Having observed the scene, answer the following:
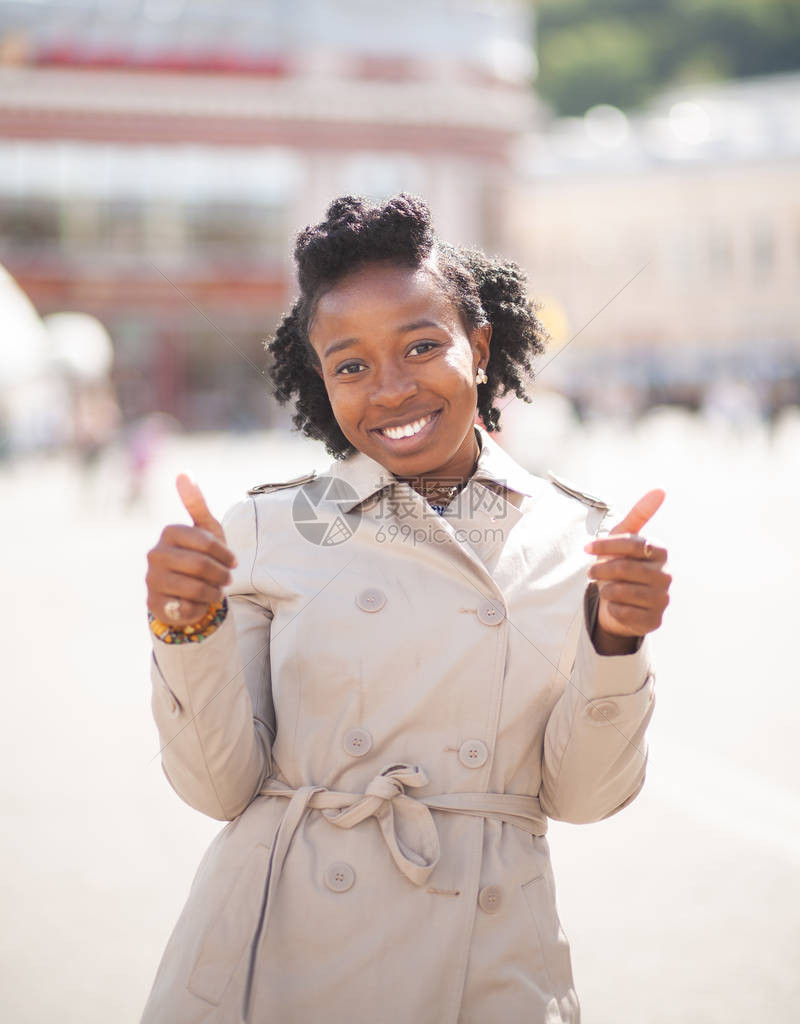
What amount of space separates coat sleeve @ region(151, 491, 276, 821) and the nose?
355mm

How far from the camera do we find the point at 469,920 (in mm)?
1951

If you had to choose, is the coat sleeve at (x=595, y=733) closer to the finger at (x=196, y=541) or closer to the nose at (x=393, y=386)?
the nose at (x=393, y=386)

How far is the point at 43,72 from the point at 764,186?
28106mm

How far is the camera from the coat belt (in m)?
1.96

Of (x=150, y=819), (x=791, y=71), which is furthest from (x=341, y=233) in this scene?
(x=791, y=71)

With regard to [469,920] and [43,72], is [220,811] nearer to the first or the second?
[469,920]

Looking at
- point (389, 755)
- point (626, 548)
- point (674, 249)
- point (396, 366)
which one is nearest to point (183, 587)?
point (389, 755)

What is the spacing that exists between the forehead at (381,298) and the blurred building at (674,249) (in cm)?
4751

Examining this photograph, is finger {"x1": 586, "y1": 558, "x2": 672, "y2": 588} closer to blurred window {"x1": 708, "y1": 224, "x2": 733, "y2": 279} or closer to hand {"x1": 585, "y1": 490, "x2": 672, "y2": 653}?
hand {"x1": 585, "y1": 490, "x2": 672, "y2": 653}

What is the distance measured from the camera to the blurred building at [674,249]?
49844 mm

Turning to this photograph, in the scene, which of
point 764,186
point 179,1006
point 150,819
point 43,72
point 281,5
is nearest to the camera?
point 179,1006

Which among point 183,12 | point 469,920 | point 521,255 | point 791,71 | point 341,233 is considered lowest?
point 469,920

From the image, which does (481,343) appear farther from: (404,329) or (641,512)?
(641,512)

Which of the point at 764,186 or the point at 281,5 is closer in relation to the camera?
the point at 281,5
